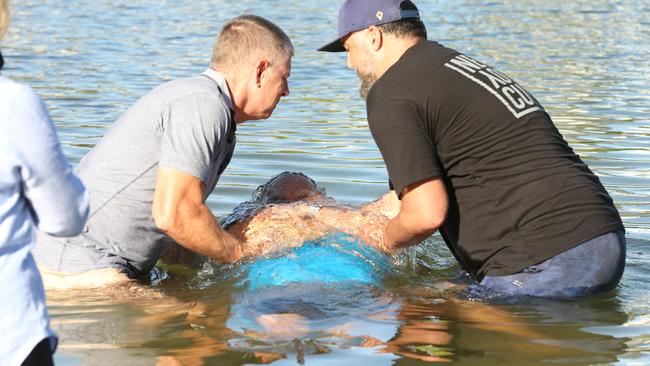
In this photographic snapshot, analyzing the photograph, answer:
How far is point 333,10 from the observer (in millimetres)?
23406

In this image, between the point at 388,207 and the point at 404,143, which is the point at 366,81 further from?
the point at 388,207

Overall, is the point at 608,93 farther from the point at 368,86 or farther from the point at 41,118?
the point at 41,118

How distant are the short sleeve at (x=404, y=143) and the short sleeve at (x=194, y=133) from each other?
0.82m

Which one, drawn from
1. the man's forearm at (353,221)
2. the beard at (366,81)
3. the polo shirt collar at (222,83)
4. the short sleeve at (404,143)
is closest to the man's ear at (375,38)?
the beard at (366,81)

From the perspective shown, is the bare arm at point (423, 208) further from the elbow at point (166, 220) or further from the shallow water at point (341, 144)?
the elbow at point (166, 220)

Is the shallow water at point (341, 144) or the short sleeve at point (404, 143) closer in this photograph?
the shallow water at point (341, 144)

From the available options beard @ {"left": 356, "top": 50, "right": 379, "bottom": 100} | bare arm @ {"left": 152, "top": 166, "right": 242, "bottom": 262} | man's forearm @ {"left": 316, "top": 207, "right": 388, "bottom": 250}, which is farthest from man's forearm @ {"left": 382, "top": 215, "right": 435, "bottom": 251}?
bare arm @ {"left": 152, "top": 166, "right": 242, "bottom": 262}

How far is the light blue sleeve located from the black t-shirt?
8.07 ft

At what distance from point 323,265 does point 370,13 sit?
1408mm

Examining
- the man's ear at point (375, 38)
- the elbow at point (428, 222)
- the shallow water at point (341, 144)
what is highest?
the man's ear at point (375, 38)

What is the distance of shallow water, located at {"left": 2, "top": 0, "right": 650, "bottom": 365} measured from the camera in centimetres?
524

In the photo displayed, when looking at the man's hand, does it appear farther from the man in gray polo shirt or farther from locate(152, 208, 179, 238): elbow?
locate(152, 208, 179, 238): elbow

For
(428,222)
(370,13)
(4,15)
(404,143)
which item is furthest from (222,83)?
(4,15)

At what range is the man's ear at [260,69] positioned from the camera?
19.7 feet
